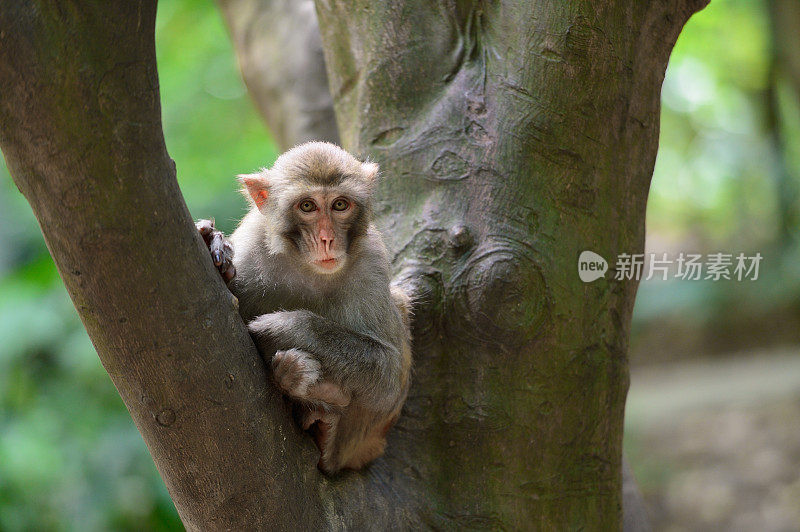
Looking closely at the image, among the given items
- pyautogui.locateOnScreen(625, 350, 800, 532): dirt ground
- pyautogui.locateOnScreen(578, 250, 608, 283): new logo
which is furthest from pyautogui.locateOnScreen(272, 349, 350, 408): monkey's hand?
pyautogui.locateOnScreen(625, 350, 800, 532): dirt ground

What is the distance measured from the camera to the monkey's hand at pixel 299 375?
241 cm

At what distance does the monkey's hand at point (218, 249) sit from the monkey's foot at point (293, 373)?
1.30 feet

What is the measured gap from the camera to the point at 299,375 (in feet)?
7.93

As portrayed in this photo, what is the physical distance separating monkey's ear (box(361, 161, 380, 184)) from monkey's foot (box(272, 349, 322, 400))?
0.85 meters

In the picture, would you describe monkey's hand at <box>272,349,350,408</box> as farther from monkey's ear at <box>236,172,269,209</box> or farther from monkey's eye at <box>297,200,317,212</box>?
monkey's ear at <box>236,172,269,209</box>

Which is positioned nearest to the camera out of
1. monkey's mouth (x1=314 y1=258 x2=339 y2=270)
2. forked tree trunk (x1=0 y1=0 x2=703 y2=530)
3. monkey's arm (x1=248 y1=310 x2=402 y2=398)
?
forked tree trunk (x1=0 y1=0 x2=703 y2=530)

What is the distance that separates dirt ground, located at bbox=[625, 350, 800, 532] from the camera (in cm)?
799

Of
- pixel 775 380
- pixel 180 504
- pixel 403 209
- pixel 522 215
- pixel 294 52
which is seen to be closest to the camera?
pixel 180 504

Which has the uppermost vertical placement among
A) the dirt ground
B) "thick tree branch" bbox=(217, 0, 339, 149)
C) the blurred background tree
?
"thick tree branch" bbox=(217, 0, 339, 149)

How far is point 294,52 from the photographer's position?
5320 millimetres

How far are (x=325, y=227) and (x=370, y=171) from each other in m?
0.33

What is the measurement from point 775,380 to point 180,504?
1000 cm

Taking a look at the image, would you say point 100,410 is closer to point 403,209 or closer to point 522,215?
point 403,209

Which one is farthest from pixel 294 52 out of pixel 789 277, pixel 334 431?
pixel 789 277
